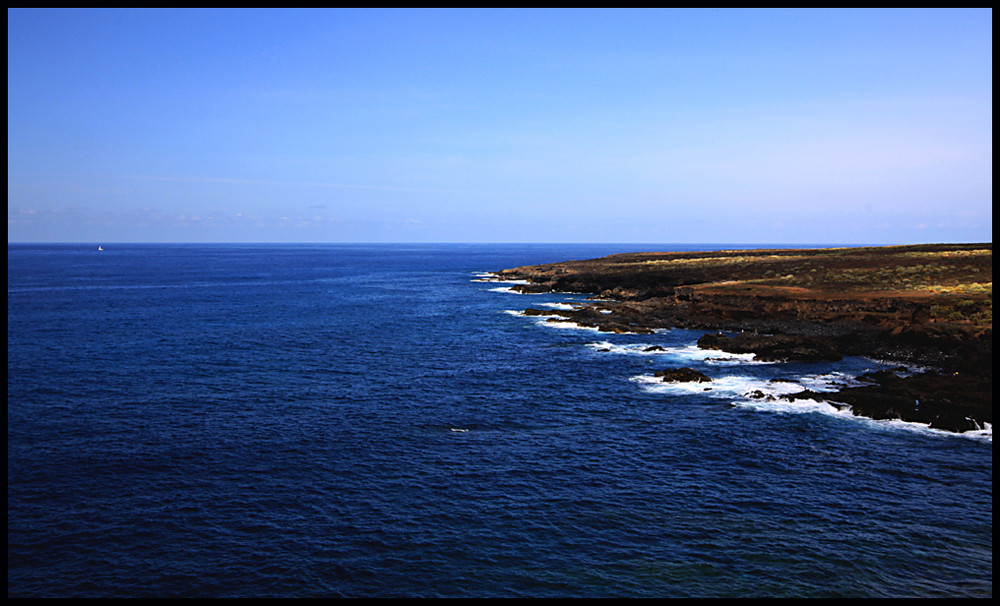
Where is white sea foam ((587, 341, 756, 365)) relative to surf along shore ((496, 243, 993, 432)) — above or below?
below

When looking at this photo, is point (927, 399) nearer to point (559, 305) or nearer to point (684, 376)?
point (684, 376)

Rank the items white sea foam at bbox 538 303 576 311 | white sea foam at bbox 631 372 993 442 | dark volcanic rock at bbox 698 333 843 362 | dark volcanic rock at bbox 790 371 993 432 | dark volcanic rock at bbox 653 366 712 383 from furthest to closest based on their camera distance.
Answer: white sea foam at bbox 538 303 576 311 < dark volcanic rock at bbox 698 333 843 362 < dark volcanic rock at bbox 653 366 712 383 < white sea foam at bbox 631 372 993 442 < dark volcanic rock at bbox 790 371 993 432

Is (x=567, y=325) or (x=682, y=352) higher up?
(x=567, y=325)

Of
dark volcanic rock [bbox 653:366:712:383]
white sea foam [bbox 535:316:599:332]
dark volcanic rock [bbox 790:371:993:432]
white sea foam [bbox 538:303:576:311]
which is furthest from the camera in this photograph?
white sea foam [bbox 538:303:576:311]

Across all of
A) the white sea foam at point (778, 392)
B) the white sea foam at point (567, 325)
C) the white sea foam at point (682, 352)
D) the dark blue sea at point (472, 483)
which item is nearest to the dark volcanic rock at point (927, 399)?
the white sea foam at point (778, 392)

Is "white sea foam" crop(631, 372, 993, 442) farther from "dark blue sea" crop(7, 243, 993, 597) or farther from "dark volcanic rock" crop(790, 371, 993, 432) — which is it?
"dark volcanic rock" crop(790, 371, 993, 432)

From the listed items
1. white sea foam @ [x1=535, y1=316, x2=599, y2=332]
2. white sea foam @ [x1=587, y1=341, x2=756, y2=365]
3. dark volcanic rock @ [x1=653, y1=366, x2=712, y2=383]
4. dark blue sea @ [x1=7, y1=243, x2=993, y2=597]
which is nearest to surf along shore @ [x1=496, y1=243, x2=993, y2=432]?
white sea foam @ [x1=535, y1=316, x2=599, y2=332]

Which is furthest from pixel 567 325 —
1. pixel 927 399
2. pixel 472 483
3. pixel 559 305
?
pixel 472 483
